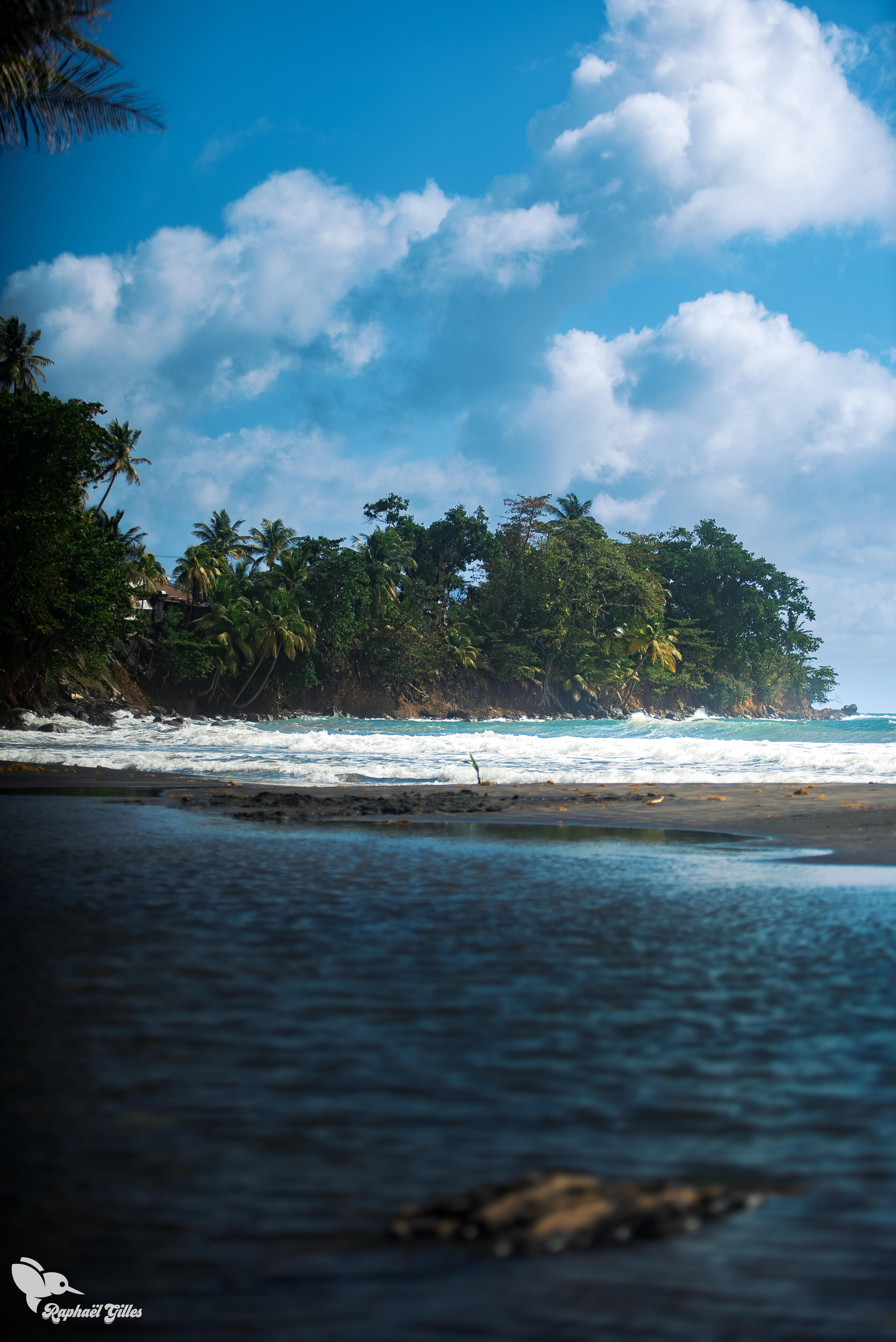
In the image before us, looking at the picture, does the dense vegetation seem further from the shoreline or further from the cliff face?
the shoreline

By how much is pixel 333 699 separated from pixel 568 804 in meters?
41.8

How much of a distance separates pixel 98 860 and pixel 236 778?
8992mm

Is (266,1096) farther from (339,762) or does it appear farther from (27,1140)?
(339,762)

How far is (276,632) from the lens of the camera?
43.7m

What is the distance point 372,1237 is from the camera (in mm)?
1613

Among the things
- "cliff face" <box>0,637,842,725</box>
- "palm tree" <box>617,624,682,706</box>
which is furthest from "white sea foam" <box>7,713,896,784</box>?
"palm tree" <box>617,624,682,706</box>

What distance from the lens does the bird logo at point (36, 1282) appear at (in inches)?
60.8

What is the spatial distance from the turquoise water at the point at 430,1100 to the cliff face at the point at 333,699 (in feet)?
94.2

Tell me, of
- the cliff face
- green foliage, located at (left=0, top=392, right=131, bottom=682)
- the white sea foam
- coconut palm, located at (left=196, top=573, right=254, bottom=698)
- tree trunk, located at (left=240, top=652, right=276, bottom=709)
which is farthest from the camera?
tree trunk, located at (left=240, top=652, right=276, bottom=709)

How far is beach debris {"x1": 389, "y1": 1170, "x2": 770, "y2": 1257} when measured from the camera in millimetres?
1615

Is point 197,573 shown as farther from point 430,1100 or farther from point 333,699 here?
point 430,1100

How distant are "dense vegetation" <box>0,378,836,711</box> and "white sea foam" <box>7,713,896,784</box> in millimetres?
5716

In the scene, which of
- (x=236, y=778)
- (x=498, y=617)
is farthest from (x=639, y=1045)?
(x=498, y=617)
